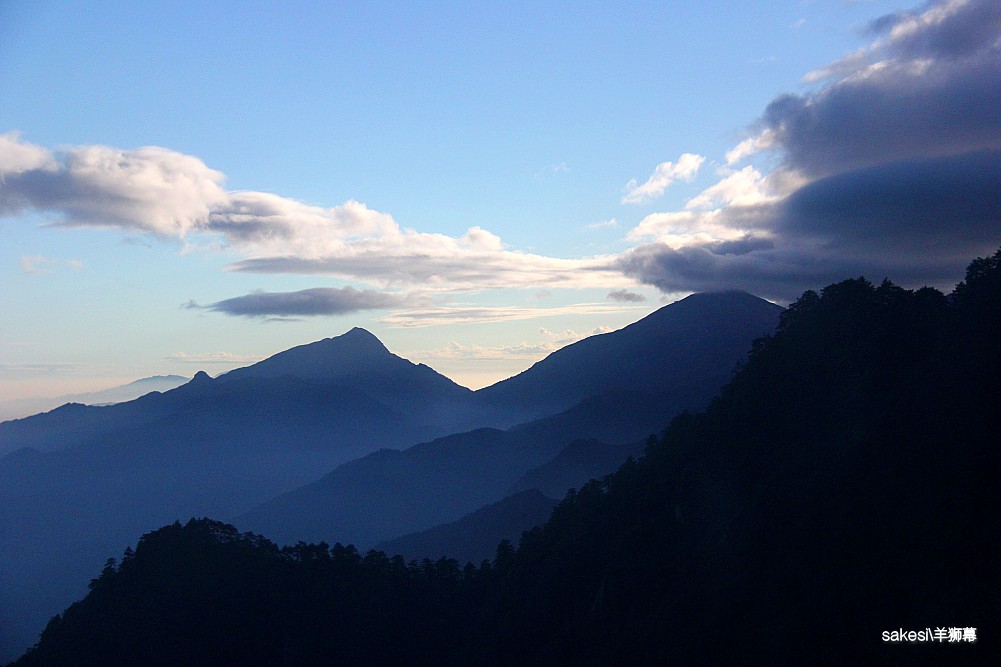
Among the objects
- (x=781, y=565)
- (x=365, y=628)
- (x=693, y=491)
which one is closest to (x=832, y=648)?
(x=781, y=565)

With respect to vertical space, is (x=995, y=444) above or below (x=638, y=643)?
above

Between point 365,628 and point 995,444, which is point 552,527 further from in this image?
point 995,444

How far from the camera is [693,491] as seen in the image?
366ft

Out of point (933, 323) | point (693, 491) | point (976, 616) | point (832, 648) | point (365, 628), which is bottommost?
point (365, 628)

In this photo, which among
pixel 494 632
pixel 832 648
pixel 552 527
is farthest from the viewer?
pixel 552 527

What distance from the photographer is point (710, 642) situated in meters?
86.9

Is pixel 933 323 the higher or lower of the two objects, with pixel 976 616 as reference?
higher

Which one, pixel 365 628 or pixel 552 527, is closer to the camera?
pixel 365 628

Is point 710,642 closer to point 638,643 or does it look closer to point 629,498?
point 638,643

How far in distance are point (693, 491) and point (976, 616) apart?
46.2m

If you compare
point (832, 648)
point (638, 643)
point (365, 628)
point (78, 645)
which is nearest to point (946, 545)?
point (832, 648)

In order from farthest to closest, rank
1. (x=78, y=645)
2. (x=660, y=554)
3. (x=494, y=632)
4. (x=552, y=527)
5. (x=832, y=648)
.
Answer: (x=552, y=527) → (x=78, y=645) → (x=494, y=632) → (x=660, y=554) → (x=832, y=648)

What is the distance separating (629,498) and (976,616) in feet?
193

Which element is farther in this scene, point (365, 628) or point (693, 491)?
point (365, 628)
